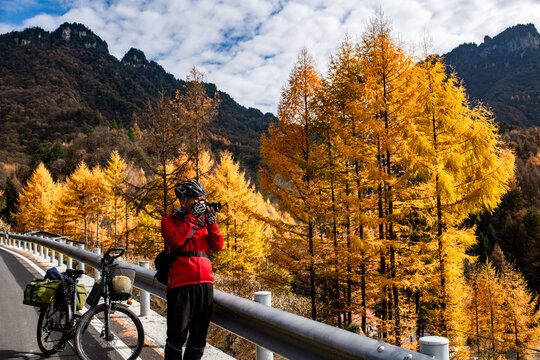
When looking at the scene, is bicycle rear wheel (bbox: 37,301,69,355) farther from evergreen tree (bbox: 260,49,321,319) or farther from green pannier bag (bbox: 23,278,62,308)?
evergreen tree (bbox: 260,49,321,319)

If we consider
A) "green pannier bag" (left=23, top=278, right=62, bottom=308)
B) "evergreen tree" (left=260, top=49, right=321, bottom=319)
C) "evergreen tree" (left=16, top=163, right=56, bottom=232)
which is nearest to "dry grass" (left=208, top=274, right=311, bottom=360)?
"evergreen tree" (left=260, top=49, right=321, bottom=319)

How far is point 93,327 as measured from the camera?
391 centimetres

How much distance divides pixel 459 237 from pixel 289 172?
657 centimetres

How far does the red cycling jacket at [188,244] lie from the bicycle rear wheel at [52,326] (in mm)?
1976

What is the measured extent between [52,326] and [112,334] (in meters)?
0.85

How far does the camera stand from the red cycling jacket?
310cm

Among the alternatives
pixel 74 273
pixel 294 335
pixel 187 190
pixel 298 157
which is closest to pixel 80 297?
pixel 74 273

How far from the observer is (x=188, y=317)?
122 inches

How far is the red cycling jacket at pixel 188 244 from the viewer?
3098 millimetres

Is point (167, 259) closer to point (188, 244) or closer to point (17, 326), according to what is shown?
point (188, 244)

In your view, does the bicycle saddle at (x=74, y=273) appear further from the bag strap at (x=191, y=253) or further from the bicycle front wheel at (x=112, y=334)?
the bag strap at (x=191, y=253)


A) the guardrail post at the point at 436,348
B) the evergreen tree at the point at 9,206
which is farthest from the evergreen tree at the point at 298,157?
the evergreen tree at the point at 9,206

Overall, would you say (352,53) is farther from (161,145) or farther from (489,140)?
(161,145)

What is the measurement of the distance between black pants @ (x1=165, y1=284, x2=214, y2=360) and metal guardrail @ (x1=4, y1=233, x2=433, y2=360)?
0.98ft
